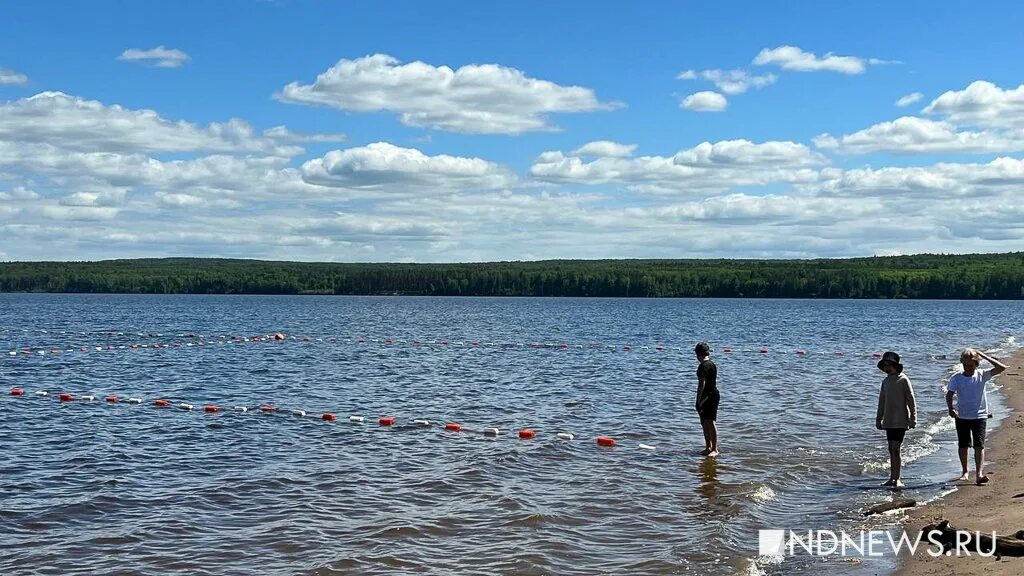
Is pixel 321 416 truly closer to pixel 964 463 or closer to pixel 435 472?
pixel 435 472

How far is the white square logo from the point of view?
41.8 ft

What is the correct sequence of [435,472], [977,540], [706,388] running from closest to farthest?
[977,540], [435,472], [706,388]

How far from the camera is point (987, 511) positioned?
43.8 feet

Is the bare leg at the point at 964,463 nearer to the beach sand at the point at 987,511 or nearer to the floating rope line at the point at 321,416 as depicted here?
the beach sand at the point at 987,511

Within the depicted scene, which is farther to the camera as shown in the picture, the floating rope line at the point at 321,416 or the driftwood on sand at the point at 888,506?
the floating rope line at the point at 321,416

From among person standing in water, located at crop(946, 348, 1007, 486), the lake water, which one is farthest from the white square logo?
person standing in water, located at crop(946, 348, 1007, 486)

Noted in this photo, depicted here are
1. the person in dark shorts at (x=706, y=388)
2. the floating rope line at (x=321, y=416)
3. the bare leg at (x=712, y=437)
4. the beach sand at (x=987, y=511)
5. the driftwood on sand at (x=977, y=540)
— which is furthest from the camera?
the floating rope line at (x=321, y=416)

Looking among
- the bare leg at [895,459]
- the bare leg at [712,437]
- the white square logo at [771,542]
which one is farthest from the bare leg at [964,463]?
the bare leg at [712,437]

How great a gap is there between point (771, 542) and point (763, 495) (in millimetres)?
3056

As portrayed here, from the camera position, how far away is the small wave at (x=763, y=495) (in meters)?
15.9

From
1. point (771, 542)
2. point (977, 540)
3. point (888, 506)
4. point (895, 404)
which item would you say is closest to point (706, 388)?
point (895, 404)

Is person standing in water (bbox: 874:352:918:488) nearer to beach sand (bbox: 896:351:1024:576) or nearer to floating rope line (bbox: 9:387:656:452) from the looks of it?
beach sand (bbox: 896:351:1024:576)

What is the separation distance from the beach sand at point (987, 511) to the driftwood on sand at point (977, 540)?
0.78 feet

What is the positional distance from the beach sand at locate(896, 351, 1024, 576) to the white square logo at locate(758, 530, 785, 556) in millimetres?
1639
